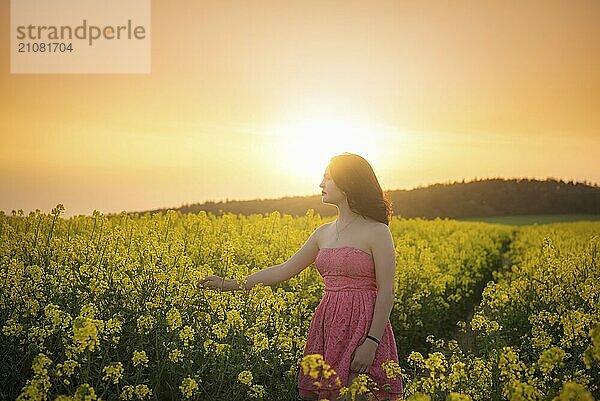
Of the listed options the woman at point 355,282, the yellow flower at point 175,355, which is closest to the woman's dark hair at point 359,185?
the woman at point 355,282

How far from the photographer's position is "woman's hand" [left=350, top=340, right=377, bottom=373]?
5383mm

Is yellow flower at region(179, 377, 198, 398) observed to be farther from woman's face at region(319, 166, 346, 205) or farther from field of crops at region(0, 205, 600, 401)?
woman's face at region(319, 166, 346, 205)

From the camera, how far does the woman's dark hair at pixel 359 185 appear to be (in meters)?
5.52

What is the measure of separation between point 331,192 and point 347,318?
87 centimetres

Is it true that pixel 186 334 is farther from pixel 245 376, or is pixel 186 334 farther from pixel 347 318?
pixel 347 318

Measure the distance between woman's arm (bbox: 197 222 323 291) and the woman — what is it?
250mm

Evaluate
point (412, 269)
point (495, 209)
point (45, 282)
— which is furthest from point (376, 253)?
point (495, 209)

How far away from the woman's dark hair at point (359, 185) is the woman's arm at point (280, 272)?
0.49 metres

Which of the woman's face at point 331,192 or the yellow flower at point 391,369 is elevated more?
the woman's face at point 331,192

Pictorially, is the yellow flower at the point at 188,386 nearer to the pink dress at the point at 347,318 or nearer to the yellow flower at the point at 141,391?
the yellow flower at the point at 141,391

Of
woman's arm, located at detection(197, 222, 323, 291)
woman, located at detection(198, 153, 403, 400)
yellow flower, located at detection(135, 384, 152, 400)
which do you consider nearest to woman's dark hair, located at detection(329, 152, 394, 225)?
woman, located at detection(198, 153, 403, 400)

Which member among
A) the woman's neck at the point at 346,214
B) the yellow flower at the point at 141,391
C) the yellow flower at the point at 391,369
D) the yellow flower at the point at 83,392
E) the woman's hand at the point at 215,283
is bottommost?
the yellow flower at the point at 141,391

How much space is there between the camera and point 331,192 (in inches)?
221

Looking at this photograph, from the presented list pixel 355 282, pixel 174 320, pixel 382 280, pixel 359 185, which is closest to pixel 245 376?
pixel 174 320
